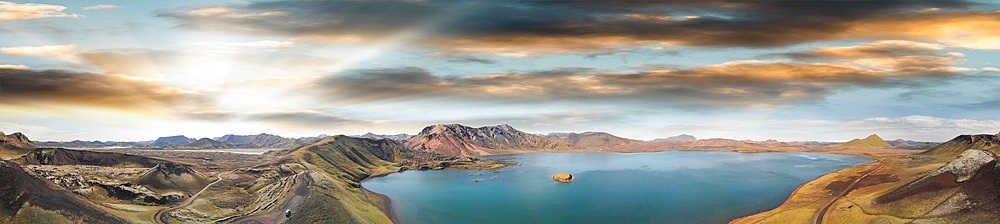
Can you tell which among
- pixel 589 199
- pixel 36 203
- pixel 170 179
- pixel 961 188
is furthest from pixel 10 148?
pixel 961 188

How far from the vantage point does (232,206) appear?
265ft

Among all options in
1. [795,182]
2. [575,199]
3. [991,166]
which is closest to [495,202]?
[575,199]

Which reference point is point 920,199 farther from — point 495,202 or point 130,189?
point 130,189

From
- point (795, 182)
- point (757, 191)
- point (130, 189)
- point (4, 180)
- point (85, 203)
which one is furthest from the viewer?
point (795, 182)

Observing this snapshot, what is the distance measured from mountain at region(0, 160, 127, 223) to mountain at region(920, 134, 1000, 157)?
268m

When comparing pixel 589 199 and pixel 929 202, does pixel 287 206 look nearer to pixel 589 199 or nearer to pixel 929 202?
pixel 589 199

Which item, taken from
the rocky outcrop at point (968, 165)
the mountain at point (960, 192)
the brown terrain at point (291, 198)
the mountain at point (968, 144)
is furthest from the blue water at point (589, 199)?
Answer: the mountain at point (968, 144)

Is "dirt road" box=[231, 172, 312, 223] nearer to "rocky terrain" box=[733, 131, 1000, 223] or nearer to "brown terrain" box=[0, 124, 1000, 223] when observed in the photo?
"brown terrain" box=[0, 124, 1000, 223]

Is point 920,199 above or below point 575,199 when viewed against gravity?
above

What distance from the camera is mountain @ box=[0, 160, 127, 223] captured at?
43.1m

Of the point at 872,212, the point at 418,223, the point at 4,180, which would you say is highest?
the point at 4,180

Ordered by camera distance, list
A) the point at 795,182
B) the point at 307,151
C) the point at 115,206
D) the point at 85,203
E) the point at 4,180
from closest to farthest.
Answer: the point at 4,180 → the point at 85,203 → the point at 115,206 → the point at 795,182 → the point at 307,151

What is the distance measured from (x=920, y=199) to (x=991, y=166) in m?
9.60

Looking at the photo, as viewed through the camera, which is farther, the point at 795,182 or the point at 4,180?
the point at 795,182
